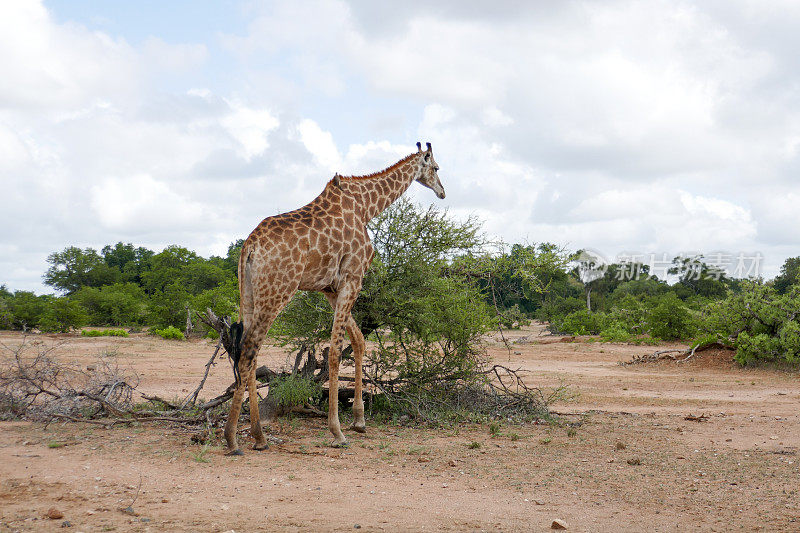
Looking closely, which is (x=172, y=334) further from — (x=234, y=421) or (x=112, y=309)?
(x=234, y=421)

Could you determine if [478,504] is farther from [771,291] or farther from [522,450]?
[771,291]

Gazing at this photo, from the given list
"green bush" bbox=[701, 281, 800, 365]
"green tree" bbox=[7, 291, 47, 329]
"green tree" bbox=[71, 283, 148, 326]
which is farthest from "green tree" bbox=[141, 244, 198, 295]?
"green bush" bbox=[701, 281, 800, 365]

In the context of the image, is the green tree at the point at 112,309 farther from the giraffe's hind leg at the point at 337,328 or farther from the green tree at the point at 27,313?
Result: the giraffe's hind leg at the point at 337,328

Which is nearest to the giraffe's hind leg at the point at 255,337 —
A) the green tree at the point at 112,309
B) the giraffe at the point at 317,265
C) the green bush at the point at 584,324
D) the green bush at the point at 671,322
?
the giraffe at the point at 317,265

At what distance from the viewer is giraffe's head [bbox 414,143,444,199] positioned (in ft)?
30.6

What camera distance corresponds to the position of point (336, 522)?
4855mm

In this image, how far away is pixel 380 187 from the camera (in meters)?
8.75

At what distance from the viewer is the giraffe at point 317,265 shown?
702 centimetres

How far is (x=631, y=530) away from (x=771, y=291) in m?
16.7

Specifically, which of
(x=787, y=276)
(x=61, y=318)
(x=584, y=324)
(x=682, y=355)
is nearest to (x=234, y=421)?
(x=682, y=355)

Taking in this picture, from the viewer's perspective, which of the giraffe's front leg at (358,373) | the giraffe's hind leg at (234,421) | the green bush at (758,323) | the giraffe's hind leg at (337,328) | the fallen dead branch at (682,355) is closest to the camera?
the giraffe's hind leg at (234,421)

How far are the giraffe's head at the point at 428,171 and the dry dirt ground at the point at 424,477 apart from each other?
3.46 meters

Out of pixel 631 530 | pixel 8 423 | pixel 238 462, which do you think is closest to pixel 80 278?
pixel 8 423

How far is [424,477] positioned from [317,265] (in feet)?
8.81
